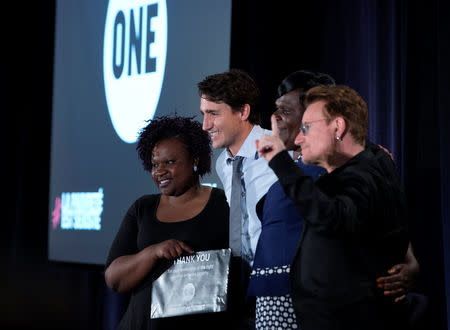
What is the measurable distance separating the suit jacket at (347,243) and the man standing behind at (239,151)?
1.83 feet

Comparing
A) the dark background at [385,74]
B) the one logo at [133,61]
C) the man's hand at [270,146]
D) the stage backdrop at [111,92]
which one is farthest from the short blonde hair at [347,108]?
the one logo at [133,61]

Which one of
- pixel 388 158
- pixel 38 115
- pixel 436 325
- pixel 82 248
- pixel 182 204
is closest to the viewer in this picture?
pixel 388 158

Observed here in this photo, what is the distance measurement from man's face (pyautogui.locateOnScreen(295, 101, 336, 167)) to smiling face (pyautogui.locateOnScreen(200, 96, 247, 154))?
0.67 m

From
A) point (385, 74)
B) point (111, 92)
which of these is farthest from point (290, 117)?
point (111, 92)

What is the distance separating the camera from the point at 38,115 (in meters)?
5.41

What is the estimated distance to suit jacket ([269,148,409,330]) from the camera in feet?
4.41

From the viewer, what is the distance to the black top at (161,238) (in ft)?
6.70

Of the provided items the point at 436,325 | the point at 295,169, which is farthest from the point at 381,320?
the point at 436,325

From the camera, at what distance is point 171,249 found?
1.98 meters

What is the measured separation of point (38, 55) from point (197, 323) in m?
4.14

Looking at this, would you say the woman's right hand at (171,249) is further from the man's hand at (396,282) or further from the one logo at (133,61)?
the one logo at (133,61)

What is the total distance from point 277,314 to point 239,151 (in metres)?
0.69

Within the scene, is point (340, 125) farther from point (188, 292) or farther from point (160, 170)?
point (160, 170)

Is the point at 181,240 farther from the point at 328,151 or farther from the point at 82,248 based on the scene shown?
the point at 82,248
